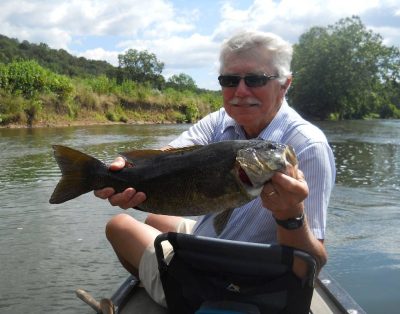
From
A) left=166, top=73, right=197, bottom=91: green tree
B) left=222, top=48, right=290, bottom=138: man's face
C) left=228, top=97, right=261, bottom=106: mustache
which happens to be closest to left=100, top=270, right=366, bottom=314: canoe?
left=222, top=48, right=290, bottom=138: man's face

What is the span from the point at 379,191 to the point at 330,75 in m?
57.7

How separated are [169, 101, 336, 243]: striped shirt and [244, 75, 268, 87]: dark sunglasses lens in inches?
11.0

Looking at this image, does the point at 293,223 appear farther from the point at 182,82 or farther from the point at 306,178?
the point at 182,82

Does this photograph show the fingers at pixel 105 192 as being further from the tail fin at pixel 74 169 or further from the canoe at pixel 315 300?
the canoe at pixel 315 300

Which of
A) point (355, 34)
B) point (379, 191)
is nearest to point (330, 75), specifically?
point (355, 34)

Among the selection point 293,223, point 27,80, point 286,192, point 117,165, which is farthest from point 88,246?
point 27,80

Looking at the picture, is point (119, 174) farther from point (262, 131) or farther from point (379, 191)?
point (379, 191)

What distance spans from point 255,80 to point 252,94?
96 millimetres

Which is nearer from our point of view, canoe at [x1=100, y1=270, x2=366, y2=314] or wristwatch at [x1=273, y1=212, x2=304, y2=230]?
wristwatch at [x1=273, y1=212, x2=304, y2=230]

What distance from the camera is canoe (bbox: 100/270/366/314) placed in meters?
3.48

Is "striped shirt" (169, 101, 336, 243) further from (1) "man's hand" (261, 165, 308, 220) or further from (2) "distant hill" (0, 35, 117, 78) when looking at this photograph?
(2) "distant hill" (0, 35, 117, 78)

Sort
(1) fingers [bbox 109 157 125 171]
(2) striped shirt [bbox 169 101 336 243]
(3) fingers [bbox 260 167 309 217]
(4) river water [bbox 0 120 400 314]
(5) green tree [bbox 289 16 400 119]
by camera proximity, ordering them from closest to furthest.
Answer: (3) fingers [bbox 260 167 309 217], (2) striped shirt [bbox 169 101 336 243], (1) fingers [bbox 109 157 125 171], (4) river water [bbox 0 120 400 314], (5) green tree [bbox 289 16 400 119]

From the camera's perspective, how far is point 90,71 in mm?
122688

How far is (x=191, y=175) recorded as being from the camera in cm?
291
